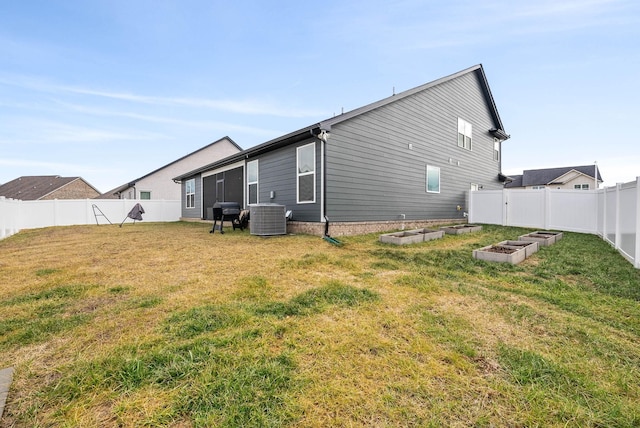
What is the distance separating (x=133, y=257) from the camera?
5.37 m

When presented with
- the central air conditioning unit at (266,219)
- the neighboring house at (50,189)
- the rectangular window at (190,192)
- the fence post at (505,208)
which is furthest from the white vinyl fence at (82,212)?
the neighboring house at (50,189)

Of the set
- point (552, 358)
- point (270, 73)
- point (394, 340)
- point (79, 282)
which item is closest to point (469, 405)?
point (394, 340)

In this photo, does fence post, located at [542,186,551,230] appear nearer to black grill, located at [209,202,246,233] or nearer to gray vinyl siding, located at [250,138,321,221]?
gray vinyl siding, located at [250,138,321,221]

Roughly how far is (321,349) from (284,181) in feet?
26.3

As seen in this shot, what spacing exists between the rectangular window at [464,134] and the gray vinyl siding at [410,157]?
240 millimetres

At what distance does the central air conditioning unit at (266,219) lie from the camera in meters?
8.21

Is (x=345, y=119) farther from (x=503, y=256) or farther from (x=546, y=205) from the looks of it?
(x=546, y=205)

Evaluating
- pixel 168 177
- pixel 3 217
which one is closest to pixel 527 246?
pixel 3 217

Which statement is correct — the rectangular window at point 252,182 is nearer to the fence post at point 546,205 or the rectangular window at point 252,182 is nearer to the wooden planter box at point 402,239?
the wooden planter box at point 402,239

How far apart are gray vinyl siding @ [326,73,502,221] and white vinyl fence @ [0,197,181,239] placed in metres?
15.4

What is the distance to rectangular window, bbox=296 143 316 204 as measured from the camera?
8.28 metres

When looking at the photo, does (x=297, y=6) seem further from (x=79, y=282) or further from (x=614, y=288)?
(x=614, y=288)

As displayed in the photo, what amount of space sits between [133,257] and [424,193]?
10.1 meters

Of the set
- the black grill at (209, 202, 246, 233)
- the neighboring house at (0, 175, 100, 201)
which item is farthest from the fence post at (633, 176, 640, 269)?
the neighboring house at (0, 175, 100, 201)
